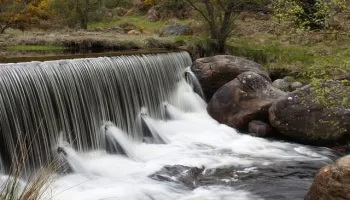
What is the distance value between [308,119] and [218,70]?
14.0ft

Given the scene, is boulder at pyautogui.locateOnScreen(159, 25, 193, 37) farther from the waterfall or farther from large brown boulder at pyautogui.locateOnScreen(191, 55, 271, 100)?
the waterfall

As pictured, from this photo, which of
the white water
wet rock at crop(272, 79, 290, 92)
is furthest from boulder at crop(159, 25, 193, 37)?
the white water

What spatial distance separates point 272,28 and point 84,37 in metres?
10.1

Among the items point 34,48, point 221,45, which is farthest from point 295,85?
point 34,48

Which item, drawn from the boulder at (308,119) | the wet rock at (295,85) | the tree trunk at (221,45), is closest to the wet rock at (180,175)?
the boulder at (308,119)

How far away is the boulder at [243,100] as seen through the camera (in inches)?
492

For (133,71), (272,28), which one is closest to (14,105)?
(133,71)

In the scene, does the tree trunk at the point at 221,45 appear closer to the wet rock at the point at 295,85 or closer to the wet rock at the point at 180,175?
the wet rock at the point at 295,85

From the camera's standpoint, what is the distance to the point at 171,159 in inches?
392

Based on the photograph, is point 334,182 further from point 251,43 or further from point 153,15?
point 153,15

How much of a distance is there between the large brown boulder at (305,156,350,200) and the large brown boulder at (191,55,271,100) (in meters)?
8.00

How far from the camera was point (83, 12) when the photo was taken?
2359 centimetres

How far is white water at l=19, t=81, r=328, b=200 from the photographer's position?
7945 millimetres

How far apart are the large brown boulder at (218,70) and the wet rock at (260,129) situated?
276cm
